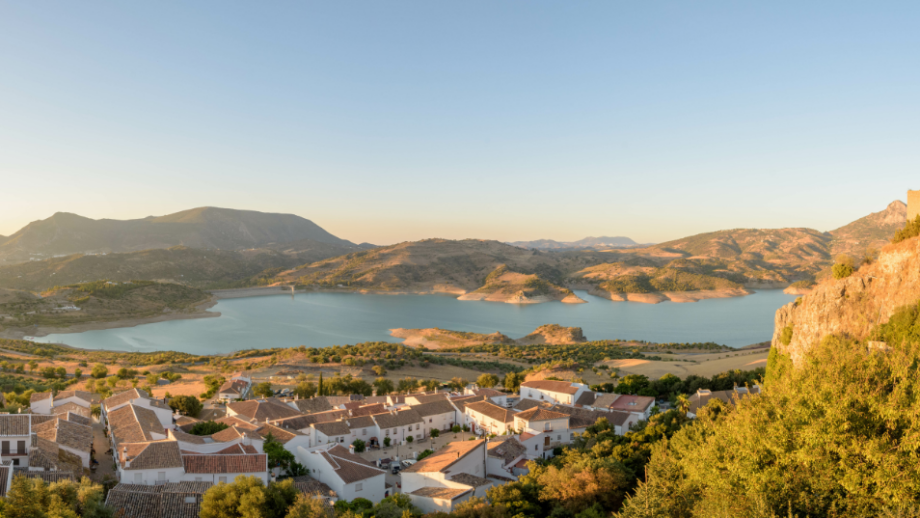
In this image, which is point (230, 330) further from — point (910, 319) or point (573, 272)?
point (573, 272)

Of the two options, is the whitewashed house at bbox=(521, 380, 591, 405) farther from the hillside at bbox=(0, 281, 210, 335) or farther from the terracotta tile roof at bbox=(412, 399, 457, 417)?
the hillside at bbox=(0, 281, 210, 335)

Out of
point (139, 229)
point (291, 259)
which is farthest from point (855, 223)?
point (139, 229)

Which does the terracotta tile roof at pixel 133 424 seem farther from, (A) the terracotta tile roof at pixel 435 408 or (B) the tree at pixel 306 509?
(A) the terracotta tile roof at pixel 435 408

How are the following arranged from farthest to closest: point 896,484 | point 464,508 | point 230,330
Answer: point 230,330, point 464,508, point 896,484

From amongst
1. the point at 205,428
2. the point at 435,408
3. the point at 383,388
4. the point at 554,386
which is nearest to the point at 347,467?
the point at 205,428

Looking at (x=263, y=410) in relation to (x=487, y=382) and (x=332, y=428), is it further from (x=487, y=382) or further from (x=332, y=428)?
(x=487, y=382)

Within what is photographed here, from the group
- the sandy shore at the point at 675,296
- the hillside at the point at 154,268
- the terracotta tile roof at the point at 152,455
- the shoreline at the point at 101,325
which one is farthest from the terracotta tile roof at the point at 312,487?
the hillside at the point at 154,268

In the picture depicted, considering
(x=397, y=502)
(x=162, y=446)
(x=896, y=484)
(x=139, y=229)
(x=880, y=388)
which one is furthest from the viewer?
(x=139, y=229)

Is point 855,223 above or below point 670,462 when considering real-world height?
above
